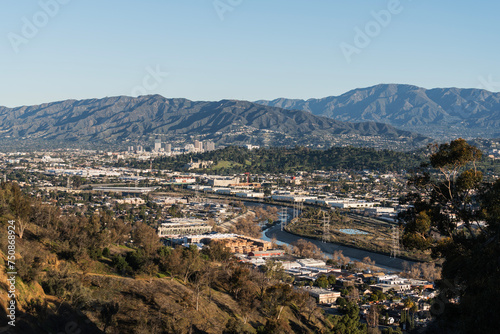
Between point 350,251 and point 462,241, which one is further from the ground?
point 462,241

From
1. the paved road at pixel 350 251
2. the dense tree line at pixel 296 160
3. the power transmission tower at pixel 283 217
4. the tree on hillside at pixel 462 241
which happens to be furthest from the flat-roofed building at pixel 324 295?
the dense tree line at pixel 296 160

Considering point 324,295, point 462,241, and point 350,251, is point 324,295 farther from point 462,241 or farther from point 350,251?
point 462,241

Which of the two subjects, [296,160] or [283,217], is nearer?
[283,217]

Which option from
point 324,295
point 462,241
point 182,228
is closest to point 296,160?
point 182,228

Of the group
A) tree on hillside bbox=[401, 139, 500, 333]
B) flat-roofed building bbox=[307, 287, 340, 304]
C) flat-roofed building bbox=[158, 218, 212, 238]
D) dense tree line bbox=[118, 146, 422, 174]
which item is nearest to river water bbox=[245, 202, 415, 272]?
flat-roofed building bbox=[158, 218, 212, 238]

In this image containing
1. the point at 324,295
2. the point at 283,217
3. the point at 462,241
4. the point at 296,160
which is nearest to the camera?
the point at 462,241

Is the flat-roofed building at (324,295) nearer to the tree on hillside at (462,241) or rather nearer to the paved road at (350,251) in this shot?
the paved road at (350,251)

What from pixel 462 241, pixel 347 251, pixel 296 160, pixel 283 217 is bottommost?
pixel 283 217

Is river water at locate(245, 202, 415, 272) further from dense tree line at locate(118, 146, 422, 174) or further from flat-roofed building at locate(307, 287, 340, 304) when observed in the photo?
dense tree line at locate(118, 146, 422, 174)
